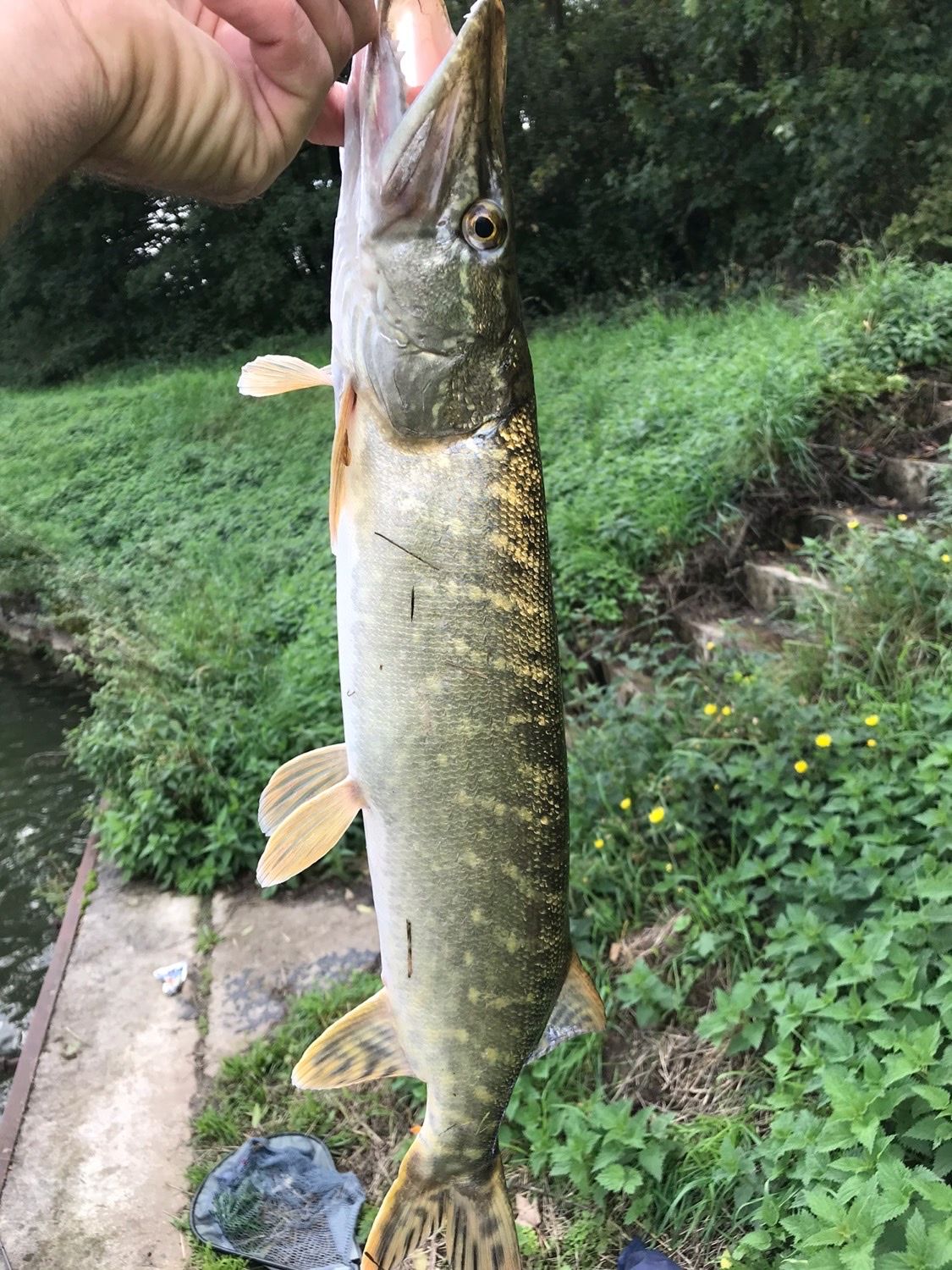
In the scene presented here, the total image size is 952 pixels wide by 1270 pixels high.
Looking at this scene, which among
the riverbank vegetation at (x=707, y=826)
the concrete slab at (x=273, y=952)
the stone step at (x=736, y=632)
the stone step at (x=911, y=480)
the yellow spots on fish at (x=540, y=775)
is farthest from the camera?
the stone step at (x=911, y=480)

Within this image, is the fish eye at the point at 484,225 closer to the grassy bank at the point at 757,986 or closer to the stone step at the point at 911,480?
the grassy bank at the point at 757,986

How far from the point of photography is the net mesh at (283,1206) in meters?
2.53

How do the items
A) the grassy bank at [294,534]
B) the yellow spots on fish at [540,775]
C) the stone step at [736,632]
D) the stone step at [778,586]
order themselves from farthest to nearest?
1. the grassy bank at [294,534]
2. the stone step at [778,586]
3. the stone step at [736,632]
4. the yellow spots on fish at [540,775]

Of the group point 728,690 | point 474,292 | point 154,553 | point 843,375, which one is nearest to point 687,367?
point 843,375

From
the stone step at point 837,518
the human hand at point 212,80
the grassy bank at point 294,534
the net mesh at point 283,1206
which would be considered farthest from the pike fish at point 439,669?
the stone step at point 837,518

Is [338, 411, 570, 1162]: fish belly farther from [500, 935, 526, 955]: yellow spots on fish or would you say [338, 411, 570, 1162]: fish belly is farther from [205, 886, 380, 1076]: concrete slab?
[205, 886, 380, 1076]: concrete slab

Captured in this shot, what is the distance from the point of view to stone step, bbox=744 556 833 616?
3.90 meters

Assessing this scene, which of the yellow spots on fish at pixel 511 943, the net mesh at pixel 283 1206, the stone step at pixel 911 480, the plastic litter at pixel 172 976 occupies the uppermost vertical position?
the stone step at pixel 911 480

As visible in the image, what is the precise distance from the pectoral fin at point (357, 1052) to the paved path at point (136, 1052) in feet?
5.16

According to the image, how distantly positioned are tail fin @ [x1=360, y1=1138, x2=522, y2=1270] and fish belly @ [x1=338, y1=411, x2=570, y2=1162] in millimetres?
92

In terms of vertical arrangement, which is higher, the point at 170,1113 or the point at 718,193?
the point at 718,193

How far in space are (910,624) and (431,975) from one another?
102 inches

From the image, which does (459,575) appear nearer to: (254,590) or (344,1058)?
(344,1058)

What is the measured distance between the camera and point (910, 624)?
10.8 ft
